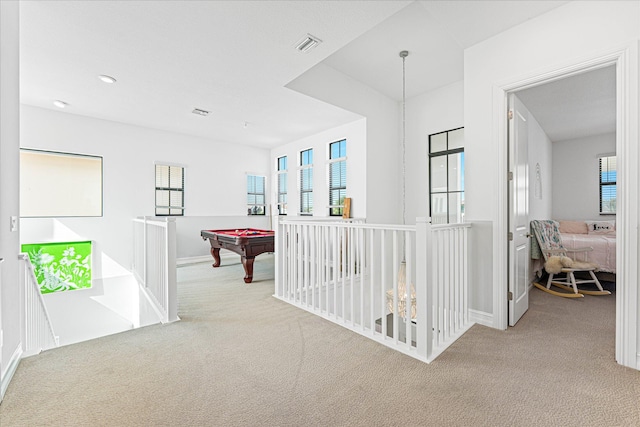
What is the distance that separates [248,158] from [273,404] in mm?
6600

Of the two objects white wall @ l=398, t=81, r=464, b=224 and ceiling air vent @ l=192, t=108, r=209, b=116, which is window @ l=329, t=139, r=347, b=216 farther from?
ceiling air vent @ l=192, t=108, r=209, b=116

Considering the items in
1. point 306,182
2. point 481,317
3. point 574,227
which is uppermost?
point 306,182

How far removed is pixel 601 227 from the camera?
5.42 m

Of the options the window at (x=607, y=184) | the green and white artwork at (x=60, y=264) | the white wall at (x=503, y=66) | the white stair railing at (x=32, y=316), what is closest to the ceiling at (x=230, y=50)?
the white wall at (x=503, y=66)

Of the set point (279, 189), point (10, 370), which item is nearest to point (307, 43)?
point (10, 370)

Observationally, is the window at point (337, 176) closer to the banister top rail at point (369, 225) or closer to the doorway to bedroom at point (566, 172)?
the banister top rail at point (369, 225)

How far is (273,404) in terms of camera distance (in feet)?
5.31

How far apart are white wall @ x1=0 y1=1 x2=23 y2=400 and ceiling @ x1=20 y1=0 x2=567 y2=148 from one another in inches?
28.7

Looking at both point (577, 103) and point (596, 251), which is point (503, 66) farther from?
point (596, 251)

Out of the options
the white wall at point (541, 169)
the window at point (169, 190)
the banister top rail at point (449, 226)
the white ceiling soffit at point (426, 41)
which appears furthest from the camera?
the window at point (169, 190)

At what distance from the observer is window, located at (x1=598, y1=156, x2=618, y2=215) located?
5836 mm

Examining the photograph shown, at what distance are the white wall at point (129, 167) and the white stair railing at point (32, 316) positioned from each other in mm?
2930

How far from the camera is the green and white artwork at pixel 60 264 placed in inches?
187

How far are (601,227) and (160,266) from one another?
7692 mm
